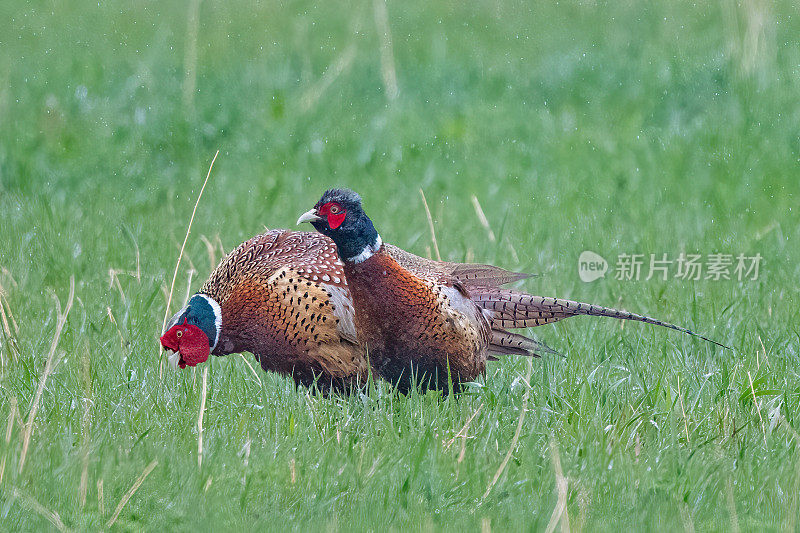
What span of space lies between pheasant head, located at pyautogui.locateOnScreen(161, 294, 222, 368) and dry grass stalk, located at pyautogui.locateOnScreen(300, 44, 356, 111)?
328 cm

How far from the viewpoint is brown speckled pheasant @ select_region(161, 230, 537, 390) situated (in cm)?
386

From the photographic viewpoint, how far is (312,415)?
366 centimetres

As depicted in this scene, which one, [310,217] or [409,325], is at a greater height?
[310,217]

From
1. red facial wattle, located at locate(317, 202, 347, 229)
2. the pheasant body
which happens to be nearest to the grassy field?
the pheasant body

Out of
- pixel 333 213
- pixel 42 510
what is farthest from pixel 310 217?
pixel 42 510

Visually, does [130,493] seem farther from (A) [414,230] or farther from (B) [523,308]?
(A) [414,230]

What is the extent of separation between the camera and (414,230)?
5848mm

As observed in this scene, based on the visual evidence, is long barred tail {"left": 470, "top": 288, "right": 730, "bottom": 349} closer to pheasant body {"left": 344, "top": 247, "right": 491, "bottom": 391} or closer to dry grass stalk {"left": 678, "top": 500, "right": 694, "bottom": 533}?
pheasant body {"left": 344, "top": 247, "right": 491, "bottom": 391}

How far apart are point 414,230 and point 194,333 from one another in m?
2.03

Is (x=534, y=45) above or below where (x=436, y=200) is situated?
above

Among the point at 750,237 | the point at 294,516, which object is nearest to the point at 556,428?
the point at 294,516

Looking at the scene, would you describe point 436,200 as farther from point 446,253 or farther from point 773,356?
point 773,356

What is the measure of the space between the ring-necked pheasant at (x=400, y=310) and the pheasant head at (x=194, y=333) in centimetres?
60

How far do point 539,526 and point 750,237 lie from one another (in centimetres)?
326
